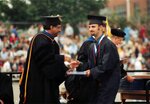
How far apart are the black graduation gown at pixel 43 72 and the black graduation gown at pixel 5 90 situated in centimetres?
19

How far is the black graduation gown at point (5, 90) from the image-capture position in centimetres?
778

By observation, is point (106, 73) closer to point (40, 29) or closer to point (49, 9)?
point (49, 9)

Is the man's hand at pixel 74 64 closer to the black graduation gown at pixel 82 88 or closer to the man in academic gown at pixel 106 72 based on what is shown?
the black graduation gown at pixel 82 88

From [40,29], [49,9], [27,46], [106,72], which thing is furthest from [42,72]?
[40,29]

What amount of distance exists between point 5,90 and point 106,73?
150 centimetres

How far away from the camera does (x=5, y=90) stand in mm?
7801

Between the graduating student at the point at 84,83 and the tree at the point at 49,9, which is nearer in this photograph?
the graduating student at the point at 84,83

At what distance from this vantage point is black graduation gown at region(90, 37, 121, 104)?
24.9 ft

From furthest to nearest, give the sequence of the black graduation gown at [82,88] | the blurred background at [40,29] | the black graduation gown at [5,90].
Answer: the blurred background at [40,29]
the black graduation gown at [82,88]
the black graduation gown at [5,90]

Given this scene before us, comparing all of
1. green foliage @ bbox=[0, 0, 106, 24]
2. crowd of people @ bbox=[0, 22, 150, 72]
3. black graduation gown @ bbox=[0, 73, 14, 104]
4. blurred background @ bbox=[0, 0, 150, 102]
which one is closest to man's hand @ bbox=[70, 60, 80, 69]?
black graduation gown @ bbox=[0, 73, 14, 104]

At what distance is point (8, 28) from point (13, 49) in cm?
264

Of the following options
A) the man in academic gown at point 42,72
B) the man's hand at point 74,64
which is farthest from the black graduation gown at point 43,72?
the man's hand at point 74,64

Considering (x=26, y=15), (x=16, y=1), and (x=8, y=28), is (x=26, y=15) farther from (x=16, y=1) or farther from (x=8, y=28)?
(x=16, y=1)

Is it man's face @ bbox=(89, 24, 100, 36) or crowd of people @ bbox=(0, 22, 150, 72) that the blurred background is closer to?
crowd of people @ bbox=(0, 22, 150, 72)
